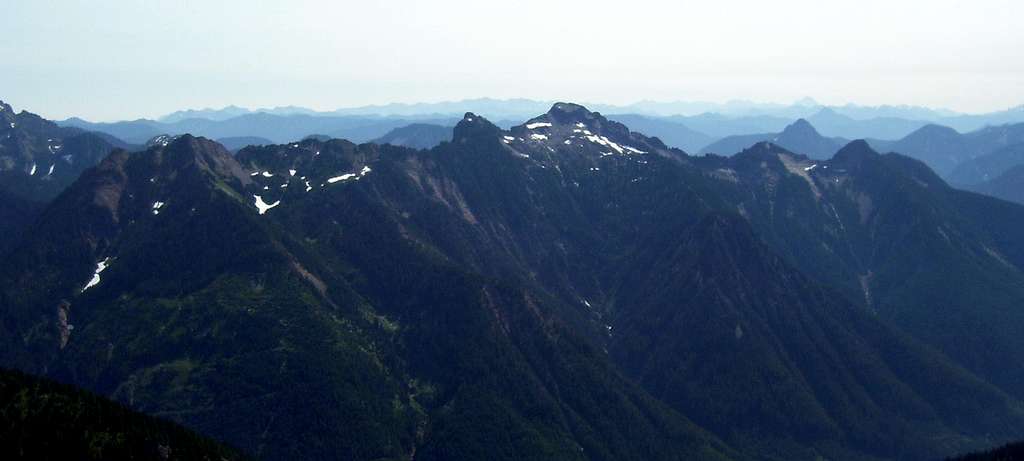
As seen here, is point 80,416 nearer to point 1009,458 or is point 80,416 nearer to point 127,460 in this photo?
point 127,460

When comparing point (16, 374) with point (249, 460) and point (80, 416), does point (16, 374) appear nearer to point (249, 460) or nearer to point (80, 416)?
point (80, 416)

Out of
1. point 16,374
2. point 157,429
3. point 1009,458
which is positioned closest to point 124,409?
point 157,429

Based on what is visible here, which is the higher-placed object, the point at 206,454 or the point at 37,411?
the point at 37,411

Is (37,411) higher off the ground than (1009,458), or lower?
higher

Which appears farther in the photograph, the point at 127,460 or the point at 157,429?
the point at 157,429

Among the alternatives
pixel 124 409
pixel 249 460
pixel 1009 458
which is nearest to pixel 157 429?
pixel 124 409

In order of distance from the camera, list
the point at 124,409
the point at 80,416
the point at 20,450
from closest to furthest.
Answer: the point at 20,450
the point at 80,416
the point at 124,409

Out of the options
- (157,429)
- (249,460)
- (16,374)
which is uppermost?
(16,374)

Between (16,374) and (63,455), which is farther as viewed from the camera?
(16,374)

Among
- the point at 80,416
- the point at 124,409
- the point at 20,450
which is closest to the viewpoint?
the point at 20,450
